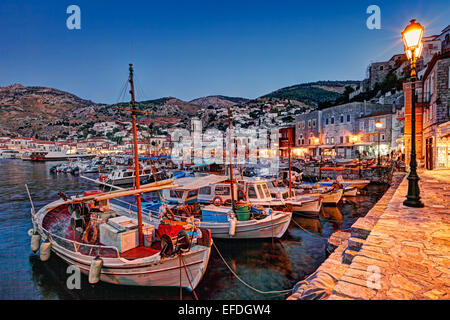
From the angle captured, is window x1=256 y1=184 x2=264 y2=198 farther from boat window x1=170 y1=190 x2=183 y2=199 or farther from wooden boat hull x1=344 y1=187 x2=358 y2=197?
wooden boat hull x1=344 y1=187 x2=358 y2=197

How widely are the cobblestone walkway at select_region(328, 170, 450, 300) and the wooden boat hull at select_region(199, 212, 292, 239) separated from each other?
6182mm

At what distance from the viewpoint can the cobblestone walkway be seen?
9.55ft

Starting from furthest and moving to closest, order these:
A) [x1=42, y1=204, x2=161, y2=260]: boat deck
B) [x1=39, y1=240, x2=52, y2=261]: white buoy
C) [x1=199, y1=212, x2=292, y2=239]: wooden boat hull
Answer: [x1=199, y1=212, x2=292, y2=239]: wooden boat hull < [x1=39, y1=240, x2=52, y2=261]: white buoy < [x1=42, y1=204, x2=161, y2=260]: boat deck

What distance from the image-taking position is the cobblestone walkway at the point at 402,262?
9.55 ft

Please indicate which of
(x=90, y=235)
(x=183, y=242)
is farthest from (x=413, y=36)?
(x=90, y=235)

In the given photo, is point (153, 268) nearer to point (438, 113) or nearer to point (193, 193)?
point (193, 193)

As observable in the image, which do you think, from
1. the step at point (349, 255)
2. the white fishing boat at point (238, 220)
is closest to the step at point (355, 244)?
the step at point (349, 255)

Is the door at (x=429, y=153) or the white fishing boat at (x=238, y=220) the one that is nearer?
the white fishing boat at (x=238, y=220)

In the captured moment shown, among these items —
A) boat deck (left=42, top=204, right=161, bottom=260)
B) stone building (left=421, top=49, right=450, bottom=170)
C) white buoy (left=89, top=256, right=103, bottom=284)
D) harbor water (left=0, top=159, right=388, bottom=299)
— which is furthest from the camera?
stone building (left=421, top=49, right=450, bottom=170)

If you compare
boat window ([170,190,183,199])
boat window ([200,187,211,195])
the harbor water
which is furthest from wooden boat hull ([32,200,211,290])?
boat window ([200,187,211,195])

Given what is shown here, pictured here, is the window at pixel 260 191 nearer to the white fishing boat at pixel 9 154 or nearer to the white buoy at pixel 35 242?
the white buoy at pixel 35 242

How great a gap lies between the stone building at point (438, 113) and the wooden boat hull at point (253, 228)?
12.1 meters

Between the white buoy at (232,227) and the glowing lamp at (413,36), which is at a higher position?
the glowing lamp at (413,36)

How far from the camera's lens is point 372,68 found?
2392 inches
